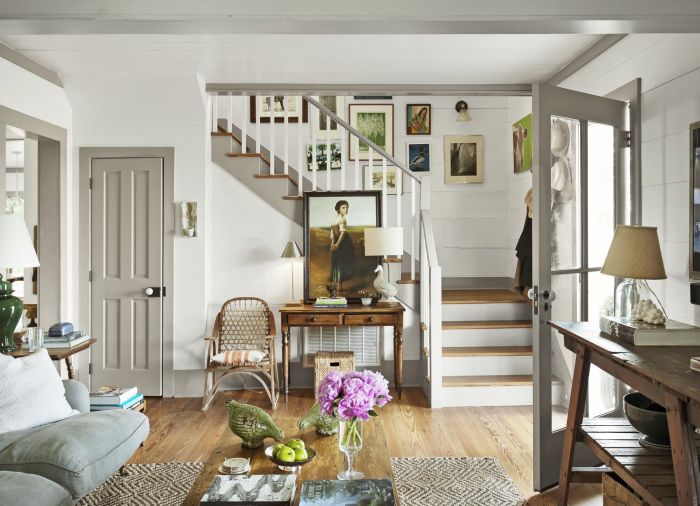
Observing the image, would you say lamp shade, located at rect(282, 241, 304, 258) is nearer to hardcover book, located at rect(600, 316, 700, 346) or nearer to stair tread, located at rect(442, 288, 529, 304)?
stair tread, located at rect(442, 288, 529, 304)

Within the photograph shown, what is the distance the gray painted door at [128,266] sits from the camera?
5547 millimetres

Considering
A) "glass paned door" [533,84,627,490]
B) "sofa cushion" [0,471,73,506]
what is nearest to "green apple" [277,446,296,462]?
"sofa cushion" [0,471,73,506]

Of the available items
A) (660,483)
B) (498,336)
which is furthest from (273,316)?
(660,483)

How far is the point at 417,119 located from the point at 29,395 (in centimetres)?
515

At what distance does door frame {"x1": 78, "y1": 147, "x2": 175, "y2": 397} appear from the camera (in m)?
5.51

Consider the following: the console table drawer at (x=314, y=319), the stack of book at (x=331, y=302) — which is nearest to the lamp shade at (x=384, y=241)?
the stack of book at (x=331, y=302)

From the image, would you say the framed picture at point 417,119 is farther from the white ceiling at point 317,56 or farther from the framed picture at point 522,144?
the white ceiling at point 317,56

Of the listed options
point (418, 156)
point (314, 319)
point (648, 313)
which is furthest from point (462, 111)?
point (648, 313)

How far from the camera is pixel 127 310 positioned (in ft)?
18.3

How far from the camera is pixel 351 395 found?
2461 mm

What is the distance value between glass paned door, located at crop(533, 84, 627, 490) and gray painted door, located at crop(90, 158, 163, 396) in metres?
3.50

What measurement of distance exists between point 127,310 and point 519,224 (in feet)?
13.5

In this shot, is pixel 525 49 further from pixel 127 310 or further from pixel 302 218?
pixel 127 310

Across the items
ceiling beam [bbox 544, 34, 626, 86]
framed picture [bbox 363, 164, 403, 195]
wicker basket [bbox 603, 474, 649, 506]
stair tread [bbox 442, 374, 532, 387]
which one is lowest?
stair tread [bbox 442, 374, 532, 387]
